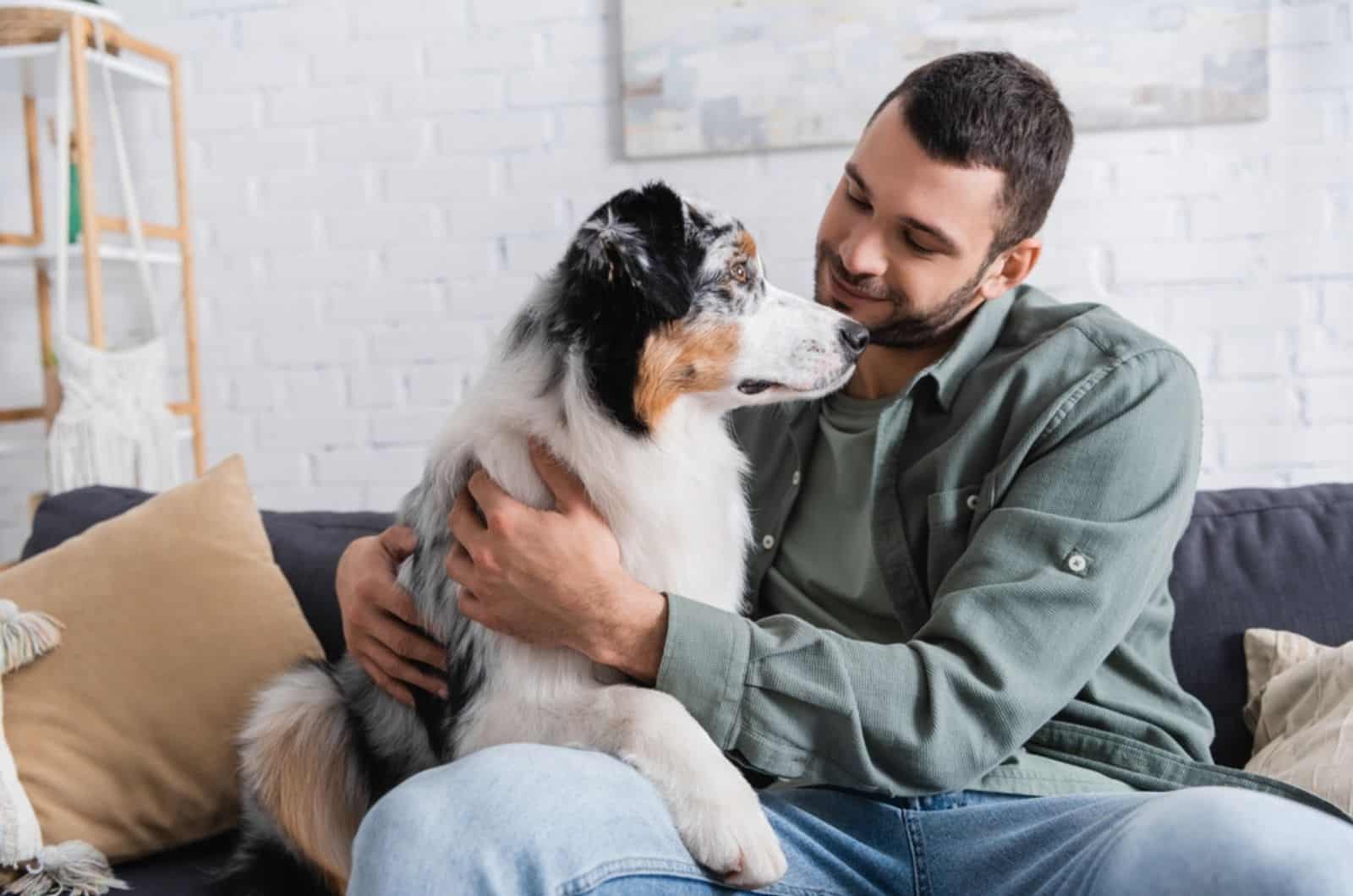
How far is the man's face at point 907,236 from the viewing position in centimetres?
167

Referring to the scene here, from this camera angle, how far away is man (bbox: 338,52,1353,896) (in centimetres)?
110

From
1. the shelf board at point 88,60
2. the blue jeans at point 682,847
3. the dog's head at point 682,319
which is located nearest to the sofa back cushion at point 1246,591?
the blue jeans at point 682,847

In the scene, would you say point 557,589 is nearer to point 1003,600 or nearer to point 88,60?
point 1003,600

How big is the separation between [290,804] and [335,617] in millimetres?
592

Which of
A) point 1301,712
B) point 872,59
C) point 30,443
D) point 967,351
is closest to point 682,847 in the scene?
point 967,351

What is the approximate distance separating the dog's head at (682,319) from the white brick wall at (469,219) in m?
1.36

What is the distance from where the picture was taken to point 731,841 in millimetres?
1161

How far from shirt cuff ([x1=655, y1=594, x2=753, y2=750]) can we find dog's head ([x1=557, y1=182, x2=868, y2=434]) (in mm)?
281

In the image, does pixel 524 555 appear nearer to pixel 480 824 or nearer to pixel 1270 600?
pixel 480 824

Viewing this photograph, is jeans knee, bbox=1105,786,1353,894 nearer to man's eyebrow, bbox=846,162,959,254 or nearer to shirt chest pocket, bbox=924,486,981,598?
shirt chest pocket, bbox=924,486,981,598

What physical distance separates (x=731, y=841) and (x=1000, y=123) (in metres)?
1.09

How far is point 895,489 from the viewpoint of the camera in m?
1.63

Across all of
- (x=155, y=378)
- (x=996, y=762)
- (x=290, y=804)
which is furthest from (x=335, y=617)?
(x=996, y=762)

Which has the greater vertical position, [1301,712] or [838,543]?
[838,543]
